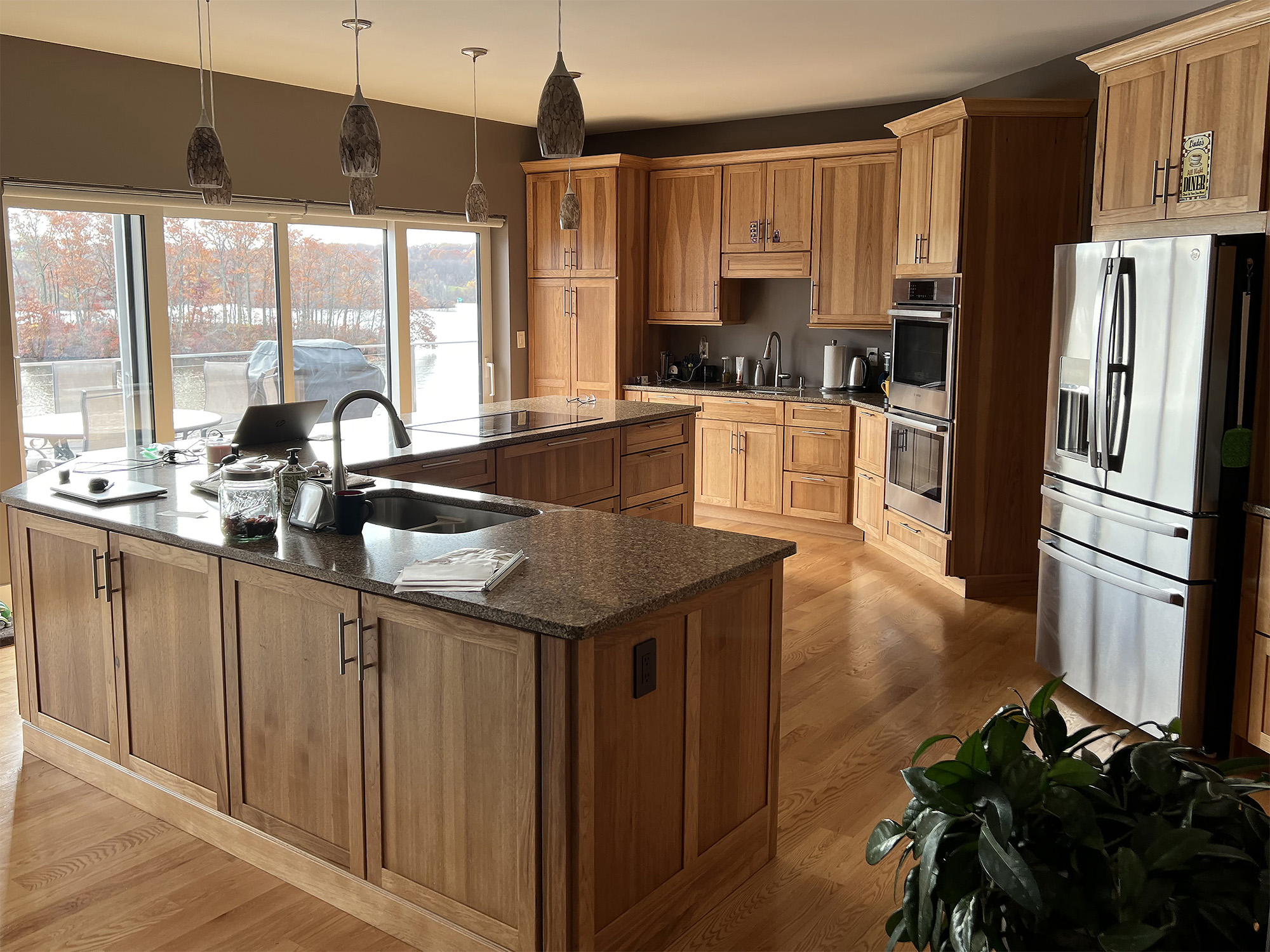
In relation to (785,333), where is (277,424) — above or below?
below

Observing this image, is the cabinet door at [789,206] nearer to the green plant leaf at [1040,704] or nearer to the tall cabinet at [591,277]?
the tall cabinet at [591,277]

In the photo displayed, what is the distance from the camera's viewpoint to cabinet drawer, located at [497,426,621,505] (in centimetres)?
454

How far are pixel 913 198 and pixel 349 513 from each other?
155 inches

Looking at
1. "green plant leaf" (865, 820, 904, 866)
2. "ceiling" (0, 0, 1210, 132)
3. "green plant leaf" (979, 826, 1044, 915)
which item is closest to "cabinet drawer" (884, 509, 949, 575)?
"ceiling" (0, 0, 1210, 132)

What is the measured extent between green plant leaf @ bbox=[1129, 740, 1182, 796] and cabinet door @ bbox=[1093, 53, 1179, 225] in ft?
9.67

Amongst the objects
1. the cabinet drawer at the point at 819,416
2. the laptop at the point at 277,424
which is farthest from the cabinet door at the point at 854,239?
the laptop at the point at 277,424

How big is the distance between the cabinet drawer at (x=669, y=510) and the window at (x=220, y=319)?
238cm

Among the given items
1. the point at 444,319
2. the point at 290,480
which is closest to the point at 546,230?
the point at 444,319

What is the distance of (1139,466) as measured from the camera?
348 cm

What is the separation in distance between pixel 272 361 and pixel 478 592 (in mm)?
4445

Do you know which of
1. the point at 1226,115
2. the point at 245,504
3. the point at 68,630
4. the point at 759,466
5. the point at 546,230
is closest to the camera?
the point at 245,504

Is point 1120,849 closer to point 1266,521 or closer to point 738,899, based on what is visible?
point 738,899

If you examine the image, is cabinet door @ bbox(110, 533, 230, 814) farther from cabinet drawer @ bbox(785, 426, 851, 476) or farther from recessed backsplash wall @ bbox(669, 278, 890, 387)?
recessed backsplash wall @ bbox(669, 278, 890, 387)

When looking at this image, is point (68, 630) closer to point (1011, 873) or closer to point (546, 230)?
point (1011, 873)
